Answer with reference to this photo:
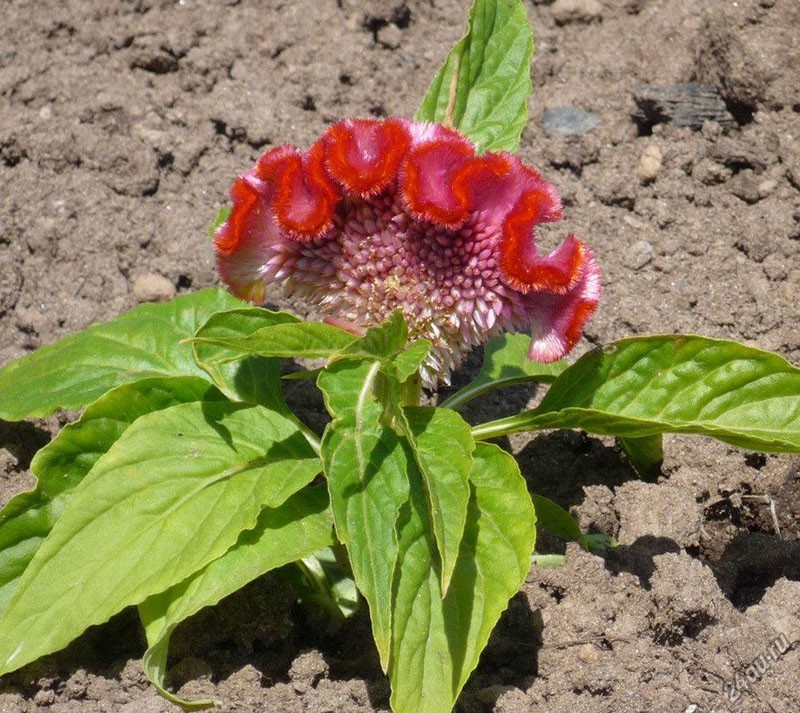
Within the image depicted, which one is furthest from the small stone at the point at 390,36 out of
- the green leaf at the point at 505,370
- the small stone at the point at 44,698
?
the small stone at the point at 44,698

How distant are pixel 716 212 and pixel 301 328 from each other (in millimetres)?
2305

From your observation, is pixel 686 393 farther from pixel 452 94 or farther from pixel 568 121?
pixel 568 121

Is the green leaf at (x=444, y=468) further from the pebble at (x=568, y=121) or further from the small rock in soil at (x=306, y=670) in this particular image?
the pebble at (x=568, y=121)

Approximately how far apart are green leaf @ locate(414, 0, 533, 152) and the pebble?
1289mm

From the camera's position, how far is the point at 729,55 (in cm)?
433

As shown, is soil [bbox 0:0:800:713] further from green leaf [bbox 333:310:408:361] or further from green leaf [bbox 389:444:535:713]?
green leaf [bbox 333:310:408:361]

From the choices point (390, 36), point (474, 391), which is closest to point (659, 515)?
point (474, 391)

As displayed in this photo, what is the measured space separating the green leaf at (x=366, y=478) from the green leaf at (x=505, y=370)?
618mm

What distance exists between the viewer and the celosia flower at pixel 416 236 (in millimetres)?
2424

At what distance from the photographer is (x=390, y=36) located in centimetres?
468

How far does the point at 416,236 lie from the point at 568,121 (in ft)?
6.85

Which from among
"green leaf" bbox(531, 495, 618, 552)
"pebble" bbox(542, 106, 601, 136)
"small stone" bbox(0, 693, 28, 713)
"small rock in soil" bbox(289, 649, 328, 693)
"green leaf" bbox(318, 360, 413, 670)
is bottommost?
"small rock in soil" bbox(289, 649, 328, 693)

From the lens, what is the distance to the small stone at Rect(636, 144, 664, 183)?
165 inches

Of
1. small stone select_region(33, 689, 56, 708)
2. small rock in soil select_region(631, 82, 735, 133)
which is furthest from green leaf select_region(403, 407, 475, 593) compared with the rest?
small rock in soil select_region(631, 82, 735, 133)
